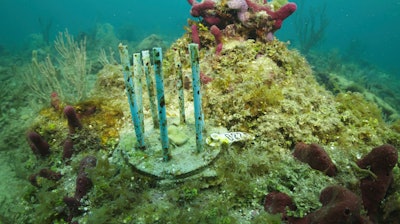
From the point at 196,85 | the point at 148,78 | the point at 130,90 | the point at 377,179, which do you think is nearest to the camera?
the point at 377,179

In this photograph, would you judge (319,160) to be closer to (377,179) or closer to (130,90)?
(377,179)

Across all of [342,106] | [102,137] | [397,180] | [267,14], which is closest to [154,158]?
[102,137]

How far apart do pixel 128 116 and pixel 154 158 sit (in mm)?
1612

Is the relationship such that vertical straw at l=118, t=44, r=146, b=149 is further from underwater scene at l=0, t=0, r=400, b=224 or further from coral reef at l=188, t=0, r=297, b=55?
coral reef at l=188, t=0, r=297, b=55

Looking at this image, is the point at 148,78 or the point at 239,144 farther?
the point at 239,144

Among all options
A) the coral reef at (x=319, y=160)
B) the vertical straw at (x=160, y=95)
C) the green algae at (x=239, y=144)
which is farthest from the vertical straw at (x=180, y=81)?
the coral reef at (x=319, y=160)

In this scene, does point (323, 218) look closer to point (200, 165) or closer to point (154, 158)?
point (200, 165)

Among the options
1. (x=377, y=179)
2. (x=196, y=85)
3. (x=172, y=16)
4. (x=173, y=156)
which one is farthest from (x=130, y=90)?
(x=172, y=16)

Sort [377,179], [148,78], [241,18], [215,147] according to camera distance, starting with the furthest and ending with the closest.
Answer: [241,18] < [215,147] < [148,78] < [377,179]

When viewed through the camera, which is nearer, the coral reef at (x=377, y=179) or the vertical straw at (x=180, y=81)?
the coral reef at (x=377, y=179)

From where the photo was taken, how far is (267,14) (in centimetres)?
553

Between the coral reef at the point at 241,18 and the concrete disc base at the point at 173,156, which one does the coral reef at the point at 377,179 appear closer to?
the concrete disc base at the point at 173,156

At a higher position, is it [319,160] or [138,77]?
[138,77]

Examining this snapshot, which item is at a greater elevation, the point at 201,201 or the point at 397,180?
the point at 397,180
